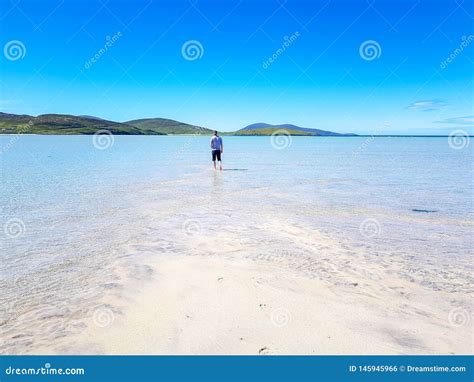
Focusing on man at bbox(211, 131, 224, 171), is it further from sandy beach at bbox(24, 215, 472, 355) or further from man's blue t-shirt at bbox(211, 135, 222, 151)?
sandy beach at bbox(24, 215, 472, 355)

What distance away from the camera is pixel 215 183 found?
20.8 metres

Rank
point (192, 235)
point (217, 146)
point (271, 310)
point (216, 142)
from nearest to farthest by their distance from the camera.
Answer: point (271, 310), point (192, 235), point (216, 142), point (217, 146)

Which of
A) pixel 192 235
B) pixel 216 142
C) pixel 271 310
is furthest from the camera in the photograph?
pixel 216 142

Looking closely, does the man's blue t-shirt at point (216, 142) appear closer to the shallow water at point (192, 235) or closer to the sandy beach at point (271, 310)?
the shallow water at point (192, 235)

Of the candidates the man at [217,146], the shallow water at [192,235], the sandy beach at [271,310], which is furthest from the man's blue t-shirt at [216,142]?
the sandy beach at [271,310]

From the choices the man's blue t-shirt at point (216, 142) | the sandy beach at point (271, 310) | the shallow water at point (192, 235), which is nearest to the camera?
the sandy beach at point (271, 310)

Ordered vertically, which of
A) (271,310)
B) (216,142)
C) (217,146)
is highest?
(216,142)

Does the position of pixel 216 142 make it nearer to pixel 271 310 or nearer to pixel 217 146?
pixel 217 146

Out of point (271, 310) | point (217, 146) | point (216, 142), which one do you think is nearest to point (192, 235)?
point (271, 310)

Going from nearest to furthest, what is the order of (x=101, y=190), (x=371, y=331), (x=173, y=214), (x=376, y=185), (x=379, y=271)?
(x=371, y=331), (x=379, y=271), (x=173, y=214), (x=101, y=190), (x=376, y=185)

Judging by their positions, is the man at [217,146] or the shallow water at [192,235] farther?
the man at [217,146]

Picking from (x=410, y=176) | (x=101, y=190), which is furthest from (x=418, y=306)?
(x=410, y=176)

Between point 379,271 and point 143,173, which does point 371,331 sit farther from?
point 143,173
